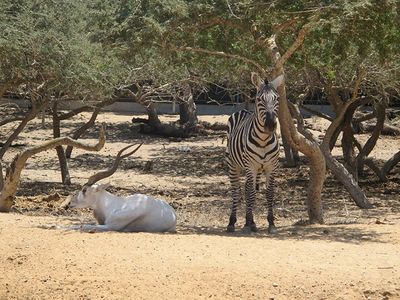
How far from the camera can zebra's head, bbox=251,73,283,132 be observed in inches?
564

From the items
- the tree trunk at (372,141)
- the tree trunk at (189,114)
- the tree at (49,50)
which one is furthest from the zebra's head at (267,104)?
the tree trunk at (189,114)

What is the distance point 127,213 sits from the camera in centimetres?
1398

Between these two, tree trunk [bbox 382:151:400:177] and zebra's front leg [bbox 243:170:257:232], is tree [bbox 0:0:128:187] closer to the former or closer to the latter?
zebra's front leg [bbox 243:170:257:232]

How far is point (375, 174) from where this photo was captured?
25.5 m

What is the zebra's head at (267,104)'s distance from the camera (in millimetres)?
14320

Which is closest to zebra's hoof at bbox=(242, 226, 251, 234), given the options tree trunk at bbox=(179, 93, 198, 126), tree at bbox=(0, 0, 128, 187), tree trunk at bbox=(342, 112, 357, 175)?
tree at bbox=(0, 0, 128, 187)

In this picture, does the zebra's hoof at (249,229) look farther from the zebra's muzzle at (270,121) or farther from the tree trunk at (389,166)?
the tree trunk at (389,166)

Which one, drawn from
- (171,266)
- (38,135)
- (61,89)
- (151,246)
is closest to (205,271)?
(171,266)

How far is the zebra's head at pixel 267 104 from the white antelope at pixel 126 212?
6.80 feet

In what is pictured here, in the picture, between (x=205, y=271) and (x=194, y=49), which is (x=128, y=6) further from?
(x=205, y=271)

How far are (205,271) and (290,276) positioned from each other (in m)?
1.05

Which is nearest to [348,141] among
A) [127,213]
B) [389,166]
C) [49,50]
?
[389,166]

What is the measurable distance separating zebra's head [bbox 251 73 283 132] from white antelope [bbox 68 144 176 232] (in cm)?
207

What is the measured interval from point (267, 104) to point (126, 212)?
279 cm
